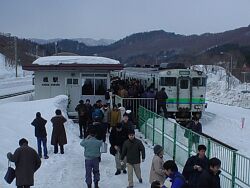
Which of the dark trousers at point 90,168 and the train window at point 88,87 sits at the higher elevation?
the train window at point 88,87

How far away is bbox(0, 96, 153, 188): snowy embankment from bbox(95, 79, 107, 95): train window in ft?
14.2

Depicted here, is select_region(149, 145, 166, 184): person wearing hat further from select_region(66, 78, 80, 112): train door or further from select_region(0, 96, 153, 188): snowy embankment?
select_region(66, 78, 80, 112): train door

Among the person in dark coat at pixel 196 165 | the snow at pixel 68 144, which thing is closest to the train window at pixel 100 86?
the snow at pixel 68 144

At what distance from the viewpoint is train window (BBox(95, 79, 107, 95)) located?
25719 mm

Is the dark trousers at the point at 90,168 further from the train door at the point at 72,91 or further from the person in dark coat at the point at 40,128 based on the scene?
the train door at the point at 72,91

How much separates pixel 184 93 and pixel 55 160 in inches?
560

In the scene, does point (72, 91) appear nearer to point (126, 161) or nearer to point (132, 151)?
point (126, 161)

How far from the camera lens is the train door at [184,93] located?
1062 inches

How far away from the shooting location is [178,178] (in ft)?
22.7

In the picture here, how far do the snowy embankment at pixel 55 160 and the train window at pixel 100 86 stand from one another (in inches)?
171

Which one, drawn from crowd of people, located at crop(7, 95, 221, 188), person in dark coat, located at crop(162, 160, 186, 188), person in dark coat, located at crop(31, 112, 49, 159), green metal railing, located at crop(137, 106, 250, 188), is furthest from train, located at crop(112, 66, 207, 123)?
person in dark coat, located at crop(162, 160, 186, 188)

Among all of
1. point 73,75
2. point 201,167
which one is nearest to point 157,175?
point 201,167

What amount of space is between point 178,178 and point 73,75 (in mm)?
19687

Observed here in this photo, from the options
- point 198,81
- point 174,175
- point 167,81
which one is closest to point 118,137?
point 174,175
